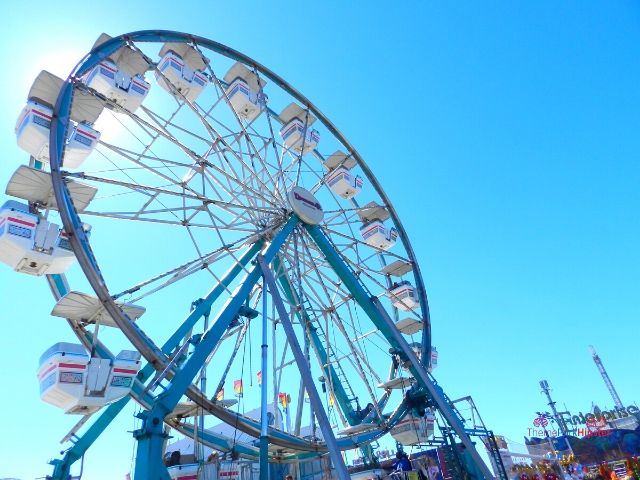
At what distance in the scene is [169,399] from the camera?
25.3 feet

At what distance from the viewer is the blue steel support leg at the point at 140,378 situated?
26.2 feet

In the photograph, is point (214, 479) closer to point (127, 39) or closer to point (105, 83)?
point (105, 83)

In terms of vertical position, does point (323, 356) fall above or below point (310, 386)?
above

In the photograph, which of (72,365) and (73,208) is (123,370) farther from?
(73,208)

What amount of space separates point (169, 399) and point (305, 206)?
23.2 ft

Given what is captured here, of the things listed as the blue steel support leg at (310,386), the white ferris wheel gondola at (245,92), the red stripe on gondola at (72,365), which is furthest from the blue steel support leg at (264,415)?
the white ferris wheel gondola at (245,92)

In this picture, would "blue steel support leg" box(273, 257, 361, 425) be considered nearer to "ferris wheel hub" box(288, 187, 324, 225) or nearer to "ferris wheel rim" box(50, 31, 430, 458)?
"ferris wheel hub" box(288, 187, 324, 225)

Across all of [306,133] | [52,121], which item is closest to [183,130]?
[52,121]

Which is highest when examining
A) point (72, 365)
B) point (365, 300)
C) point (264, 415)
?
point (365, 300)

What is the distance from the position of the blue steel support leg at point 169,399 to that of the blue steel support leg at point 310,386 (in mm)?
480

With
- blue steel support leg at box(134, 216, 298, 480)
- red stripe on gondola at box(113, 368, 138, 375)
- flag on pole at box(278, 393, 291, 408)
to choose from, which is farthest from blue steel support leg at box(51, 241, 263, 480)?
flag on pole at box(278, 393, 291, 408)

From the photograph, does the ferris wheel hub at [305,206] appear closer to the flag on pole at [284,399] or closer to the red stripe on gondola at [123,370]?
the red stripe on gondola at [123,370]

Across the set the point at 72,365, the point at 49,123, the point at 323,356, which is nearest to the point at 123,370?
the point at 72,365

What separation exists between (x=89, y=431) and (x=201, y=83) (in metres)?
9.40
